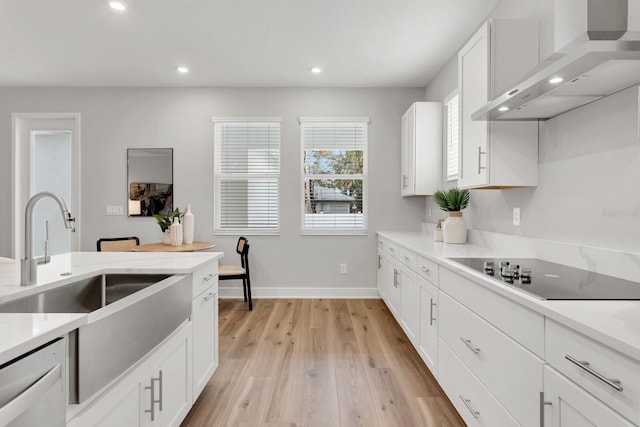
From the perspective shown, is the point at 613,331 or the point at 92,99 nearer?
the point at 613,331

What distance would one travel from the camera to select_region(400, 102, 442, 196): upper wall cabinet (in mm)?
3641

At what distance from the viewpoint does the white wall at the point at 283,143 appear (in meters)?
4.28

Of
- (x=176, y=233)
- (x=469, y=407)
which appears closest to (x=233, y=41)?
(x=176, y=233)

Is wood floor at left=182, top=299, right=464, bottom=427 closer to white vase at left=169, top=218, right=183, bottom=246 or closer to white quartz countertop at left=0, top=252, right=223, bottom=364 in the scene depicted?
white quartz countertop at left=0, top=252, right=223, bottom=364

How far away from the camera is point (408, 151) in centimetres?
391

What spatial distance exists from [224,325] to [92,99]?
343cm

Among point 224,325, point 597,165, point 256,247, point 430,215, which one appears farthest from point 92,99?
point 597,165

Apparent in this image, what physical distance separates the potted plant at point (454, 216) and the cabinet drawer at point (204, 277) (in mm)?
1928

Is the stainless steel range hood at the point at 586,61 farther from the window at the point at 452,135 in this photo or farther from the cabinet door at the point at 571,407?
the window at the point at 452,135

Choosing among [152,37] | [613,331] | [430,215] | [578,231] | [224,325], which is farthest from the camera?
[430,215]

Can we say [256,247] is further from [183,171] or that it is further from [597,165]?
[597,165]

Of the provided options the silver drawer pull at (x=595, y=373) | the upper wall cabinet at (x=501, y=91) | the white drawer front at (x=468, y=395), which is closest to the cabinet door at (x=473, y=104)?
the upper wall cabinet at (x=501, y=91)

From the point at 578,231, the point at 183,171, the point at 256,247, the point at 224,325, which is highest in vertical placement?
the point at 183,171

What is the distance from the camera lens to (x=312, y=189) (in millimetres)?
4328
